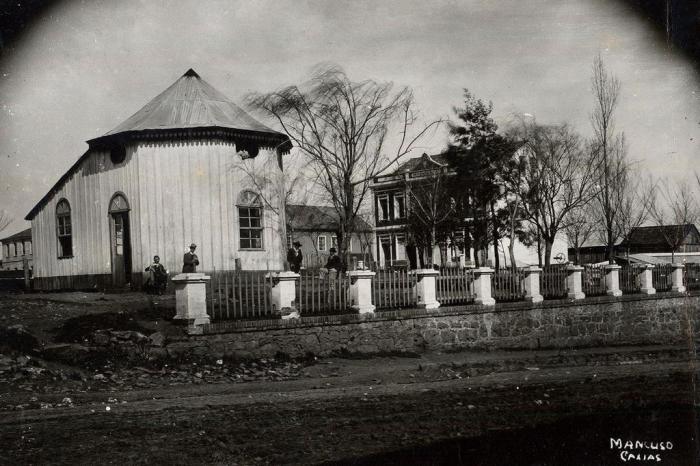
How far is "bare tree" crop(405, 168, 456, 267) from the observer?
31562mm

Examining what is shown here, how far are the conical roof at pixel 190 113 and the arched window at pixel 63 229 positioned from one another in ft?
8.60

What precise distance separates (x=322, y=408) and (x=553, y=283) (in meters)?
10.9

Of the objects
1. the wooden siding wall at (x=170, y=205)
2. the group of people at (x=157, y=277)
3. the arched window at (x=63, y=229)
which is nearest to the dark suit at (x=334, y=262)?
the wooden siding wall at (x=170, y=205)

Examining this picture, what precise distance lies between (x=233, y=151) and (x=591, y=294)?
1081 centimetres

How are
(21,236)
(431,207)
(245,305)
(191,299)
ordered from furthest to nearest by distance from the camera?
(21,236)
(431,207)
(245,305)
(191,299)

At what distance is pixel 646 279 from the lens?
1978 centimetres

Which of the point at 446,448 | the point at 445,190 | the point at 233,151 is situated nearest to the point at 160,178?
the point at 233,151

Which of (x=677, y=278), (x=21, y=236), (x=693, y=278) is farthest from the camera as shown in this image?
(x=21, y=236)

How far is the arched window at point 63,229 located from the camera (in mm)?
19500

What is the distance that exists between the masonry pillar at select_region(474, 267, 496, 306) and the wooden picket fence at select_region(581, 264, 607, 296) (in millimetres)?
4288

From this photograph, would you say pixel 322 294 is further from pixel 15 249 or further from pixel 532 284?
A: pixel 15 249

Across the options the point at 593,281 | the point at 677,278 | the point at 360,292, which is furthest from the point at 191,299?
the point at 677,278

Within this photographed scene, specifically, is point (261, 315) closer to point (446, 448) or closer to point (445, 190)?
point (446, 448)

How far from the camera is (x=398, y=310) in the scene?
13.5 metres
